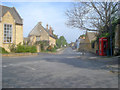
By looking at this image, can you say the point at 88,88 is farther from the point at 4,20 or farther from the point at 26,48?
the point at 4,20

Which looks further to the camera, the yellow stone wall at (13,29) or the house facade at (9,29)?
the yellow stone wall at (13,29)

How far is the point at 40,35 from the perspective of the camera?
36.9m

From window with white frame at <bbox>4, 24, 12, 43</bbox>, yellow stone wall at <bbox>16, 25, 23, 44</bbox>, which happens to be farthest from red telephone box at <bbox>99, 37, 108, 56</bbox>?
window with white frame at <bbox>4, 24, 12, 43</bbox>

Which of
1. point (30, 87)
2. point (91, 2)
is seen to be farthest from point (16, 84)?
point (91, 2)

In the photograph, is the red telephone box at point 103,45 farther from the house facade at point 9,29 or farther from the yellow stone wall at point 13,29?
the yellow stone wall at point 13,29

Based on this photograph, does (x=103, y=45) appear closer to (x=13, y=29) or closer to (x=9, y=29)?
(x=13, y=29)

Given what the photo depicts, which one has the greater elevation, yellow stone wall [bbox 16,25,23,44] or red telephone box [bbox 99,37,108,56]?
yellow stone wall [bbox 16,25,23,44]

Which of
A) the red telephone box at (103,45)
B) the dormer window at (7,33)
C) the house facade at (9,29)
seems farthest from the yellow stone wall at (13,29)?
the red telephone box at (103,45)

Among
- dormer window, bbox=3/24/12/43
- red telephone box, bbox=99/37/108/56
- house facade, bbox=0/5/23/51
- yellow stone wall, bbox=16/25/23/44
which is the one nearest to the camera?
red telephone box, bbox=99/37/108/56

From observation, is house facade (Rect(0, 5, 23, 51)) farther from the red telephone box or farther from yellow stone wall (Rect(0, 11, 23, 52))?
the red telephone box

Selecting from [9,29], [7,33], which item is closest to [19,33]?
[9,29]

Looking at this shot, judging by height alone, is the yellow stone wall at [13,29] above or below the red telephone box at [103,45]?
above

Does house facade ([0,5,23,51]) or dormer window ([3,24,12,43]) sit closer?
house facade ([0,5,23,51])

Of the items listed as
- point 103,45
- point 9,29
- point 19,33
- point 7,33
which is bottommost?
point 103,45
